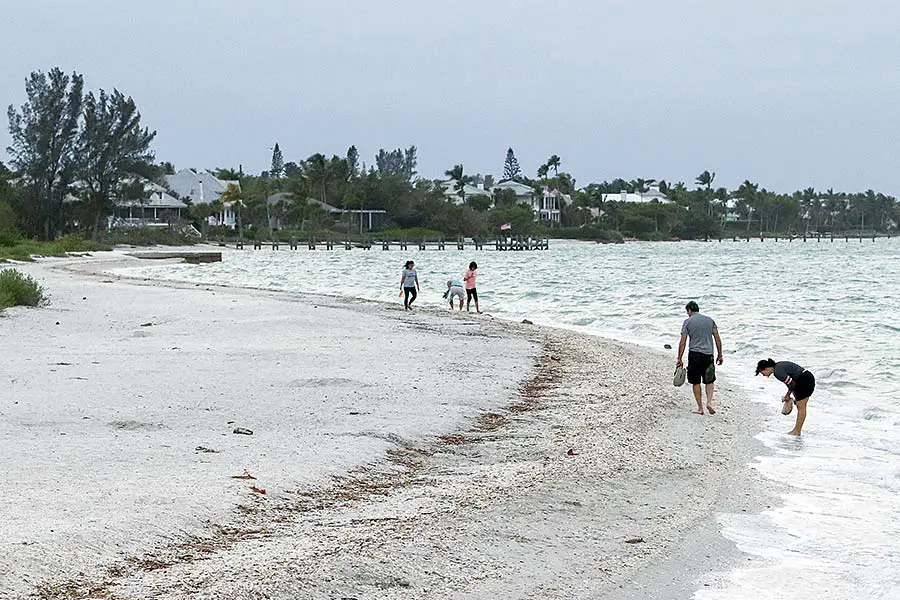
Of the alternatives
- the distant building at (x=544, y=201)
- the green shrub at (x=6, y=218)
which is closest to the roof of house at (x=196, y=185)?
the distant building at (x=544, y=201)

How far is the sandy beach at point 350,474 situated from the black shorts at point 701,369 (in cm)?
48

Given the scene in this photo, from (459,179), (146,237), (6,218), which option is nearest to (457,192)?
(459,179)

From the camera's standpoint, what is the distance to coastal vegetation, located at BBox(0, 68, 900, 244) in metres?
77.0

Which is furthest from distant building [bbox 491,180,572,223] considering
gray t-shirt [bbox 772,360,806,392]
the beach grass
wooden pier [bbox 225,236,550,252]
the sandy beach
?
gray t-shirt [bbox 772,360,806,392]

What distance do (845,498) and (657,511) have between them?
1.86 meters

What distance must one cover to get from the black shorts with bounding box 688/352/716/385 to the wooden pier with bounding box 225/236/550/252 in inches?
3420

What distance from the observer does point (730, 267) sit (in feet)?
250

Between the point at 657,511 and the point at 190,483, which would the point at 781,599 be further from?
the point at 190,483

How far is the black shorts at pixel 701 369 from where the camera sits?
13.9m

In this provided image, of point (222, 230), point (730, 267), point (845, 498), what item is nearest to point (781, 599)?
point (845, 498)

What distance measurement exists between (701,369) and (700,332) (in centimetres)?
43

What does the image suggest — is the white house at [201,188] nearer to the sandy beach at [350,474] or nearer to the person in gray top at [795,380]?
the sandy beach at [350,474]

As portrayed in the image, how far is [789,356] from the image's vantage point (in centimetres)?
2264

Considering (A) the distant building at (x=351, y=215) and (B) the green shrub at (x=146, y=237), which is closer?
(B) the green shrub at (x=146, y=237)
